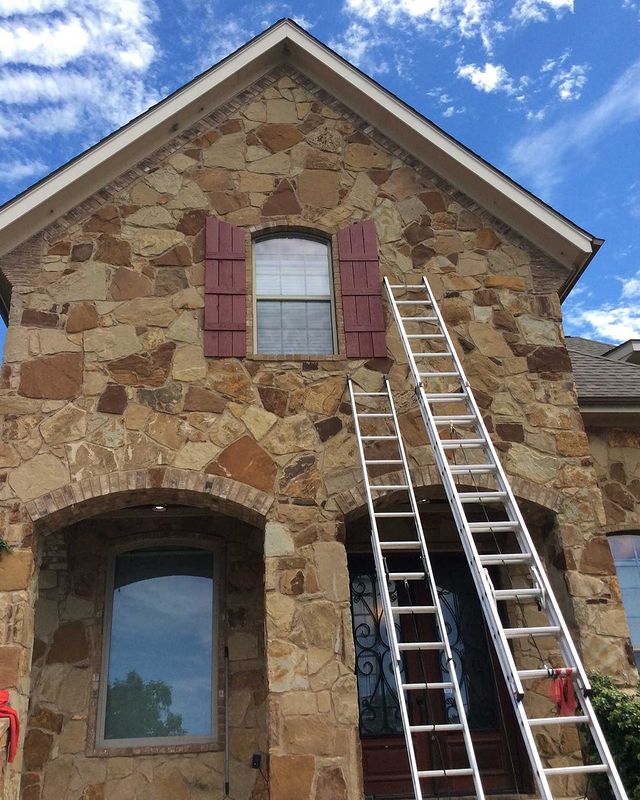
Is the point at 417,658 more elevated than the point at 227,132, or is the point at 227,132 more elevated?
the point at 227,132

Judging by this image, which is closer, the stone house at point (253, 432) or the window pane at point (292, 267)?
the stone house at point (253, 432)

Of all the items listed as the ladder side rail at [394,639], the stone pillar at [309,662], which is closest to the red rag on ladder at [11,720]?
the stone pillar at [309,662]

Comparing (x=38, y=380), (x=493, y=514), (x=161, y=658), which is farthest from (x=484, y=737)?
(x=38, y=380)

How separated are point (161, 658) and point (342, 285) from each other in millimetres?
4083

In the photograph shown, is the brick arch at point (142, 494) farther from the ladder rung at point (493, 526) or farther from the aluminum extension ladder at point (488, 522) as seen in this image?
the ladder rung at point (493, 526)

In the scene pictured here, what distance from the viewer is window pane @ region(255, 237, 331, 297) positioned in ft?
24.4

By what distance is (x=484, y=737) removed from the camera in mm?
7129

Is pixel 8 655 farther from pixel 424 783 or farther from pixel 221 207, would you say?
pixel 221 207

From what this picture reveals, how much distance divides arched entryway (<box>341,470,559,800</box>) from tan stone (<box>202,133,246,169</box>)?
3742 mm

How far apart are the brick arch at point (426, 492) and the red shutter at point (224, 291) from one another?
1.67 metres

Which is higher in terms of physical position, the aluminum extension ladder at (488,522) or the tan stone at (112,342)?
the tan stone at (112,342)

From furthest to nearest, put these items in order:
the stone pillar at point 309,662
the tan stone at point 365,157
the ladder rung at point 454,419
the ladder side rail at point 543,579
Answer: the tan stone at point 365,157 < the ladder rung at point 454,419 < the stone pillar at point 309,662 < the ladder side rail at point 543,579

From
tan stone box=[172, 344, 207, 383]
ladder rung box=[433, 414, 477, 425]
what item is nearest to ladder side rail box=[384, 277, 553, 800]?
ladder rung box=[433, 414, 477, 425]

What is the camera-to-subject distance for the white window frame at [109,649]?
6.85 m
